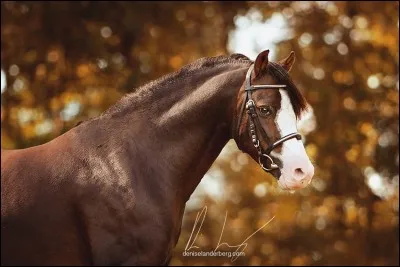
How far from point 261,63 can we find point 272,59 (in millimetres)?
10961

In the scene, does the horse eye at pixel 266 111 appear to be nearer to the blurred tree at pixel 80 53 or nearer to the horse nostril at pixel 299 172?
the horse nostril at pixel 299 172

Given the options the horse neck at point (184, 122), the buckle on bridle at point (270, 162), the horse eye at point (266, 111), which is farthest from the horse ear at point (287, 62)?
the buckle on bridle at point (270, 162)

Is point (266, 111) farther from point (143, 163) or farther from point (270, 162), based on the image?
point (143, 163)

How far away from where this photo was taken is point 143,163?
15.9 ft

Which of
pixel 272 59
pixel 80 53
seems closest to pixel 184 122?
pixel 80 53

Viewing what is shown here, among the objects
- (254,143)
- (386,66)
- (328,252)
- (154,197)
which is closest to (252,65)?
(254,143)

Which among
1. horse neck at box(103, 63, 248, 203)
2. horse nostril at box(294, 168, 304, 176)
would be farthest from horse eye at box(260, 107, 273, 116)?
horse nostril at box(294, 168, 304, 176)

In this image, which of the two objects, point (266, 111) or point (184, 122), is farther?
point (184, 122)

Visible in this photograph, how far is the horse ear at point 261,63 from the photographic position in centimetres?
489

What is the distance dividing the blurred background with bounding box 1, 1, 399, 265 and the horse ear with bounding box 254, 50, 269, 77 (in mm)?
9197

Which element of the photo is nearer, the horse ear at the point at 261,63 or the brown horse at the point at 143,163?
the brown horse at the point at 143,163

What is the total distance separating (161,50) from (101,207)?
1118cm

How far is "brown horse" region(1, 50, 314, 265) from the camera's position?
15.2ft

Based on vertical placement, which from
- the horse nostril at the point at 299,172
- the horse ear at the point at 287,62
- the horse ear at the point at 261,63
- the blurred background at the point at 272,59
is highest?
the horse ear at the point at 261,63
